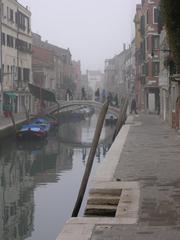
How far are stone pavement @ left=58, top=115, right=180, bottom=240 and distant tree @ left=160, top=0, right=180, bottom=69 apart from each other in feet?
8.40

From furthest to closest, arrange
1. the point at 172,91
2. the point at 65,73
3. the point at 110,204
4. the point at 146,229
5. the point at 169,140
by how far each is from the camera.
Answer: the point at 65,73
the point at 172,91
the point at 169,140
the point at 110,204
the point at 146,229

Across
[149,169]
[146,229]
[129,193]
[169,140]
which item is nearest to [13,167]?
[169,140]

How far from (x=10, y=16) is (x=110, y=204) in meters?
44.3

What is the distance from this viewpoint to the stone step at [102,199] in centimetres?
1092

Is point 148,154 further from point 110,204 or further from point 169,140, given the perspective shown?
point 110,204

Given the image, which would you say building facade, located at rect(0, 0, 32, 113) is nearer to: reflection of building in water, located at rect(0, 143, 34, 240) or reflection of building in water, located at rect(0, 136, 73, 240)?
reflection of building in water, located at rect(0, 136, 73, 240)

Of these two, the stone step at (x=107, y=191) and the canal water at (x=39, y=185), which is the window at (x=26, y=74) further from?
the stone step at (x=107, y=191)

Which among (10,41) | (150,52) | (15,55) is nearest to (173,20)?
(150,52)

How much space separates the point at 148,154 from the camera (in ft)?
59.8

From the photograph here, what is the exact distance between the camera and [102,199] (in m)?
11.1

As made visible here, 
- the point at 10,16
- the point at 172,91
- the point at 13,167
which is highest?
the point at 10,16

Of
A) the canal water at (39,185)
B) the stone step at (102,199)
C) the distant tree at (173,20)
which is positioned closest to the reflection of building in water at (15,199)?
the canal water at (39,185)

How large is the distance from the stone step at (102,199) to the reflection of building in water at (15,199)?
2722 millimetres

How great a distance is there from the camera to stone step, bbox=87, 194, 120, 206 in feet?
35.8
